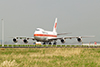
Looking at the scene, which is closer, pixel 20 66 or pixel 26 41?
pixel 20 66

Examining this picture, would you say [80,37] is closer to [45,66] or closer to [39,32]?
[39,32]

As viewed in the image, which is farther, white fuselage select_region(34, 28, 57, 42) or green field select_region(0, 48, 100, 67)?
white fuselage select_region(34, 28, 57, 42)

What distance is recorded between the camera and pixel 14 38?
237 ft

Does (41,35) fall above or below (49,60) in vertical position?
above

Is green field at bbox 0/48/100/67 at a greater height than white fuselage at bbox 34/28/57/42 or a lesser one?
lesser

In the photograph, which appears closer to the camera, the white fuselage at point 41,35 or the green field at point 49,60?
the green field at point 49,60

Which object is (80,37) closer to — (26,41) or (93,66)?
(26,41)

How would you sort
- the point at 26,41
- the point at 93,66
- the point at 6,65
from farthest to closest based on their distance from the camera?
the point at 26,41
the point at 93,66
the point at 6,65

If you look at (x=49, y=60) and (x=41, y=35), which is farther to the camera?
(x=41, y=35)

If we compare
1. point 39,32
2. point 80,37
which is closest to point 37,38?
point 39,32

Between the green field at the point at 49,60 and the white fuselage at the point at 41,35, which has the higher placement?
the white fuselage at the point at 41,35

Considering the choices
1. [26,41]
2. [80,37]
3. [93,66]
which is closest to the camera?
[93,66]

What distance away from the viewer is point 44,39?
75.4 m

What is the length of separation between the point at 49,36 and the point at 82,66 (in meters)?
63.1
